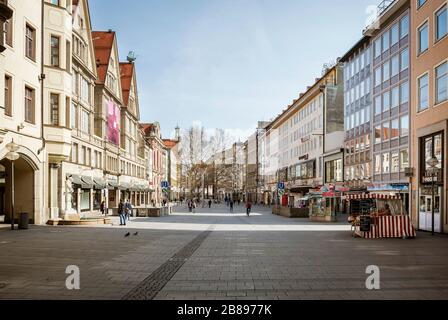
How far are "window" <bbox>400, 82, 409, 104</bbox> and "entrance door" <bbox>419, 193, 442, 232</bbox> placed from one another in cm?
1397

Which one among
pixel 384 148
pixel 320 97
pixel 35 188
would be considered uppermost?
pixel 320 97

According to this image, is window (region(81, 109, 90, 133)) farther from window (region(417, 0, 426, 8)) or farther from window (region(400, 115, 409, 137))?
window (region(417, 0, 426, 8))

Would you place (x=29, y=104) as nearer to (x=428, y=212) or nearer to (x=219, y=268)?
(x=219, y=268)

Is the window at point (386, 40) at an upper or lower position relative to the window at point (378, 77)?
upper

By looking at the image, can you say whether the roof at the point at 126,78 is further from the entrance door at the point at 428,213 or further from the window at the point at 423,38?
the entrance door at the point at 428,213

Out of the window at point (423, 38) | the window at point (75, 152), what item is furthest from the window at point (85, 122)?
the window at point (423, 38)

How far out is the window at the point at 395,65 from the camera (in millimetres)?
40731

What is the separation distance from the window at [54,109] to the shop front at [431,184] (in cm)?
2203

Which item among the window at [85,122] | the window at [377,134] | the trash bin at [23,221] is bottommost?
the trash bin at [23,221]

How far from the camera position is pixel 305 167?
75.1m

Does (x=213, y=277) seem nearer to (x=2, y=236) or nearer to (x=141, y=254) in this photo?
(x=141, y=254)
